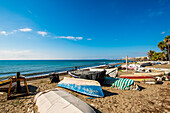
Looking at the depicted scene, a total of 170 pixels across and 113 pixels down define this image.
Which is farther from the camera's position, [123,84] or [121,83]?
[121,83]

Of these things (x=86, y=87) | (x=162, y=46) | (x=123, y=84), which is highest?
(x=162, y=46)

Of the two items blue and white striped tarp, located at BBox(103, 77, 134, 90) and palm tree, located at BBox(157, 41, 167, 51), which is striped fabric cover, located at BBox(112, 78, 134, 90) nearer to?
blue and white striped tarp, located at BBox(103, 77, 134, 90)

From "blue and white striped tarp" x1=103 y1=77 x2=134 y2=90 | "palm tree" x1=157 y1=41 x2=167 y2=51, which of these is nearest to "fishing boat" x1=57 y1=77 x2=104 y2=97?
"blue and white striped tarp" x1=103 y1=77 x2=134 y2=90

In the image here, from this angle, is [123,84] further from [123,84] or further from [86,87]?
[86,87]

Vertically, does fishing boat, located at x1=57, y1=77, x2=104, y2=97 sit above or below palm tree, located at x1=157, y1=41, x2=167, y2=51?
below

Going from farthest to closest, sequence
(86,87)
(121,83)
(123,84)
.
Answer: (121,83) < (123,84) < (86,87)

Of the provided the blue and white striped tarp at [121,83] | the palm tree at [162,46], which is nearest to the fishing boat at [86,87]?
the blue and white striped tarp at [121,83]

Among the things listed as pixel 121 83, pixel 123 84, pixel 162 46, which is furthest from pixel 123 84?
pixel 162 46

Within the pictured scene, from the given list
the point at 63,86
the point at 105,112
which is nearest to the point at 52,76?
the point at 63,86

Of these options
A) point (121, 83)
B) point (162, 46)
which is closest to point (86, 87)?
point (121, 83)

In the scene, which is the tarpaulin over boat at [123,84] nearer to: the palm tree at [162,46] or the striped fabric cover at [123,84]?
the striped fabric cover at [123,84]

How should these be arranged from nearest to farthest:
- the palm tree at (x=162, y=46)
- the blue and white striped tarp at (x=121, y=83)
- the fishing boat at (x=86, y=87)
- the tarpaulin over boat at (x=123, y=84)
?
the fishing boat at (x=86, y=87), the tarpaulin over boat at (x=123, y=84), the blue and white striped tarp at (x=121, y=83), the palm tree at (x=162, y=46)

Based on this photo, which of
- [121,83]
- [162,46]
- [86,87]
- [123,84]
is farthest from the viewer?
[162,46]

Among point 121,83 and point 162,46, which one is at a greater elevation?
point 162,46
